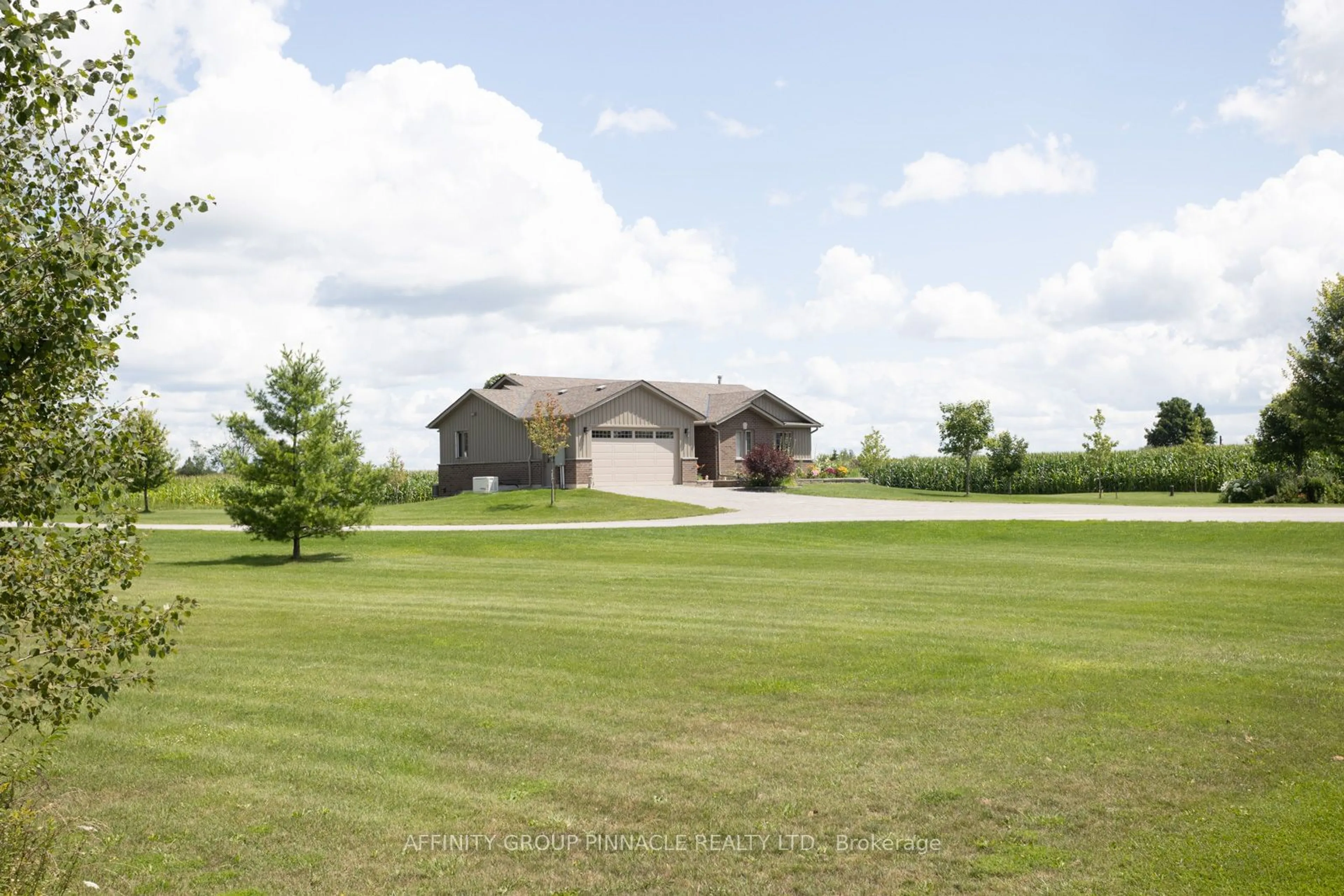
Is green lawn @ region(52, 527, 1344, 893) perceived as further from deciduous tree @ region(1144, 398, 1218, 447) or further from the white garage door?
deciduous tree @ region(1144, 398, 1218, 447)

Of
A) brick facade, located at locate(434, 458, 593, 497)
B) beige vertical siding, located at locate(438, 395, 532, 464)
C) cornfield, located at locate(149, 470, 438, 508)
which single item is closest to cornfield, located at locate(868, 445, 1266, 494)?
brick facade, located at locate(434, 458, 593, 497)

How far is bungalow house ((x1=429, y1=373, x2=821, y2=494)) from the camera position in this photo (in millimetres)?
50531

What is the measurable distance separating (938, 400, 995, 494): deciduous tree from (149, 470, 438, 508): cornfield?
2757cm

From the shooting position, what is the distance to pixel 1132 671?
11.6m

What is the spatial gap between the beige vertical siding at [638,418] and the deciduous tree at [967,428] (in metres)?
13.4

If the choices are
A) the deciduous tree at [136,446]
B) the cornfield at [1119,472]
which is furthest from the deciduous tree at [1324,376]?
the deciduous tree at [136,446]

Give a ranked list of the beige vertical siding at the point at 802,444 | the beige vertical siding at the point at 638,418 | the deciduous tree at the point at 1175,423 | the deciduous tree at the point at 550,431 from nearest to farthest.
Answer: the deciduous tree at the point at 550,431
the beige vertical siding at the point at 638,418
the beige vertical siding at the point at 802,444
the deciduous tree at the point at 1175,423

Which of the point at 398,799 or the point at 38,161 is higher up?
the point at 38,161

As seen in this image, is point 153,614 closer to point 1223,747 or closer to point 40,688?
point 40,688

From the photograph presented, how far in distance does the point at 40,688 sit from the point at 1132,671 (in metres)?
10.2

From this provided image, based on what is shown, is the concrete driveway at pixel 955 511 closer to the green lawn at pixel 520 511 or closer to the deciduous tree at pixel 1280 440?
the green lawn at pixel 520 511

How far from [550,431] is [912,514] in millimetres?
15496

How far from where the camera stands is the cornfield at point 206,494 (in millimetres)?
56469

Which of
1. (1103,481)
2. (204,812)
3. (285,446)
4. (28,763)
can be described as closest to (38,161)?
(28,763)
